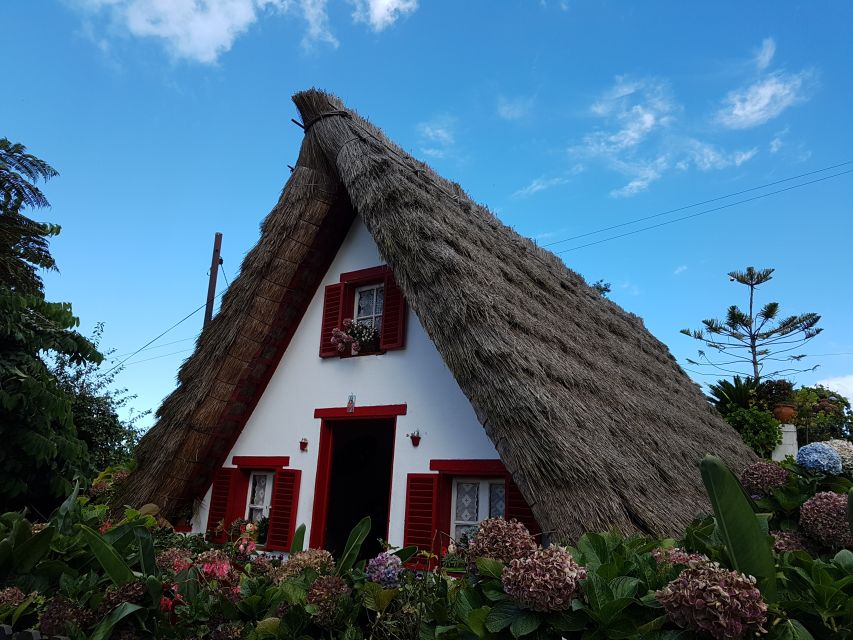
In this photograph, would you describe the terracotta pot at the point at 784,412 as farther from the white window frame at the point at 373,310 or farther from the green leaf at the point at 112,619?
the green leaf at the point at 112,619

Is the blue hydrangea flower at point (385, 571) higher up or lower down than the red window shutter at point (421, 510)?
lower down

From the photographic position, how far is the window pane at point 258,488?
7.40 metres

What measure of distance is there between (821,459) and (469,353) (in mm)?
2458

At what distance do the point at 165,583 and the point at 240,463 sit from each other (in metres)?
4.23

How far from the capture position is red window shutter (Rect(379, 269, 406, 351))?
6.48 metres

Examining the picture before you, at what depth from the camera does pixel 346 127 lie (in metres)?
7.47

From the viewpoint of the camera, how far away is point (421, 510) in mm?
5891

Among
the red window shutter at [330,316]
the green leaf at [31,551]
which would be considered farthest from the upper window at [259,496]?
the green leaf at [31,551]

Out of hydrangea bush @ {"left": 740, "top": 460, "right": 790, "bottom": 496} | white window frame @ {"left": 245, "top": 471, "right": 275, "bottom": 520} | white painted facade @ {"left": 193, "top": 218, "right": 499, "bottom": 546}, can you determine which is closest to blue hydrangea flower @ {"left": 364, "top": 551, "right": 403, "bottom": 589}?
hydrangea bush @ {"left": 740, "top": 460, "right": 790, "bottom": 496}

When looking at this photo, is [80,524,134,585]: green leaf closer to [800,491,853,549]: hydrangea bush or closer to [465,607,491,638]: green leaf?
[465,607,491,638]: green leaf

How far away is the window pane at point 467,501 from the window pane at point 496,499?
0.44ft

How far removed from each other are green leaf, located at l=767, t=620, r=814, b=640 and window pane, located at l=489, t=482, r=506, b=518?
377cm

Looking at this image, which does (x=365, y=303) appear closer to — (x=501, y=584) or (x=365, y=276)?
(x=365, y=276)

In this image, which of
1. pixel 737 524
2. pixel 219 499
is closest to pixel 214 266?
pixel 219 499
